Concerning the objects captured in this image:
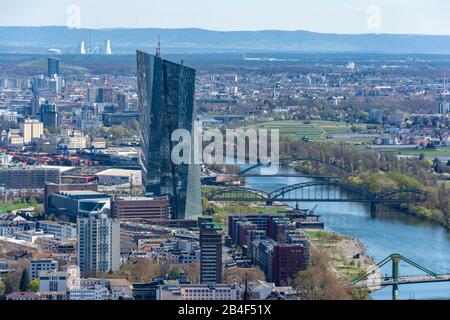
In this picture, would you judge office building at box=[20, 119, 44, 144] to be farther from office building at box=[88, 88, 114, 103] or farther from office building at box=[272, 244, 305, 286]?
office building at box=[272, 244, 305, 286]

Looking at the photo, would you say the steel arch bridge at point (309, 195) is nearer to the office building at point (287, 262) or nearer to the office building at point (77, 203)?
the office building at point (77, 203)

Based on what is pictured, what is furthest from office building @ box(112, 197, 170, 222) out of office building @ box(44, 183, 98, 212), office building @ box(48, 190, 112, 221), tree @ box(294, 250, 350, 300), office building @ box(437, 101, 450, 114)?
office building @ box(437, 101, 450, 114)

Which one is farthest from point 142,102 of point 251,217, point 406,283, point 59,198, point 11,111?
point 11,111

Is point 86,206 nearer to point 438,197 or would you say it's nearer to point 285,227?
point 285,227

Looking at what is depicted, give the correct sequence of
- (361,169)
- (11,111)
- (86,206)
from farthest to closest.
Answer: (11,111), (361,169), (86,206)

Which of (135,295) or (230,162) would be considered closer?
(135,295)

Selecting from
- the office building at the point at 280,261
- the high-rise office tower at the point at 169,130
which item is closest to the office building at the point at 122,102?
the high-rise office tower at the point at 169,130

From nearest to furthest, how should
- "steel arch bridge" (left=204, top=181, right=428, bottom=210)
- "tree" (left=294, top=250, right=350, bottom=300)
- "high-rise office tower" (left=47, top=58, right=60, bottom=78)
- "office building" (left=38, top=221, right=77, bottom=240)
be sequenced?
1. "tree" (left=294, top=250, right=350, bottom=300)
2. "office building" (left=38, top=221, right=77, bottom=240)
3. "steel arch bridge" (left=204, top=181, right=428, bottom=210)
4. "high-rise office tower" (left=47, top=58, right=60, bottom=78)
